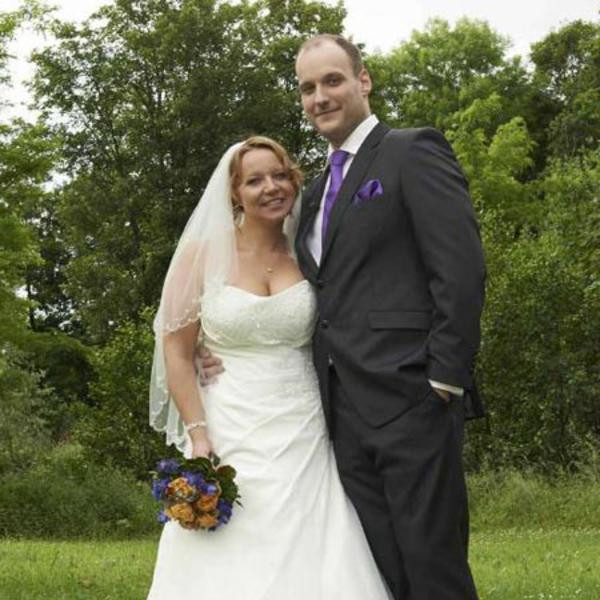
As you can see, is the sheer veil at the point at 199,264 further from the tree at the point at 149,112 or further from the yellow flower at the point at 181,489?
the tree at the point at 149,112

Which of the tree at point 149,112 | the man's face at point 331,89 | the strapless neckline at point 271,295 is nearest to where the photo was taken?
the man's face at point 331,89

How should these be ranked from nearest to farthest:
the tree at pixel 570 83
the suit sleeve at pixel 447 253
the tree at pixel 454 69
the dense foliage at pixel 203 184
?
the suit sleeve at pixel 447 253, the dense foliage at pixel 203 184, the tree at pixel 570 83, the tree at pixel 454 69

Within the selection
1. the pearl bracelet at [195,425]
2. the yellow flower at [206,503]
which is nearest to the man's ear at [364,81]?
the pearl bracelet at [195,425]

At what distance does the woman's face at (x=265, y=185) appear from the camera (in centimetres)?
510

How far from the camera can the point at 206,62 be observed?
31.8 metres

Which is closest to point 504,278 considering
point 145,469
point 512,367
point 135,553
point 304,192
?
point 512,367

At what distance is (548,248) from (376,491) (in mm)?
15230

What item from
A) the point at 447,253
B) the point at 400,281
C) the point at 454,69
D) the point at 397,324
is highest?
the point at 454,69

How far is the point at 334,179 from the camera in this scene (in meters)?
5.01

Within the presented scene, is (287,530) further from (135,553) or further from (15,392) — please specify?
(15,392)

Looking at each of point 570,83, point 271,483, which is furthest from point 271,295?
point 570,83

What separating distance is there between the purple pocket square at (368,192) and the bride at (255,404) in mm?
409

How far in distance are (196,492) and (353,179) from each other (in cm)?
133

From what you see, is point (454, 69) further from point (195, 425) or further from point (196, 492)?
point (196, 492)
